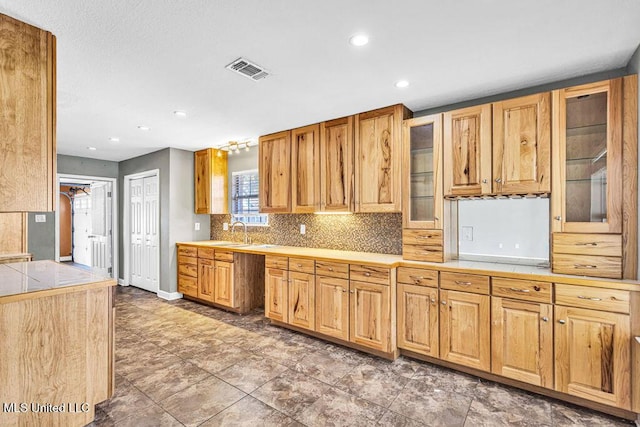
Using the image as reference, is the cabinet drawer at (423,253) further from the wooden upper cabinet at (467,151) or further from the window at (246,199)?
the window at (246,199)

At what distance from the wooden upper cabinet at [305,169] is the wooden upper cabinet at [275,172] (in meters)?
0.09

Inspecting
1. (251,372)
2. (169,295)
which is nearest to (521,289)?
(251,372)

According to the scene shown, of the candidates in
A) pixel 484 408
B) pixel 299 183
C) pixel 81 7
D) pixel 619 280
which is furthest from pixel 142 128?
pixel 619 280

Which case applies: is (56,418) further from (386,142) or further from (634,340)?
(634,340)

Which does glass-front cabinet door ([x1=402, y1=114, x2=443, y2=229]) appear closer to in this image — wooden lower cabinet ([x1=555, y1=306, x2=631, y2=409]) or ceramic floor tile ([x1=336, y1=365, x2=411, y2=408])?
wooden lower cabinet ([x1=555, y1=306, x2=631, y2=409])

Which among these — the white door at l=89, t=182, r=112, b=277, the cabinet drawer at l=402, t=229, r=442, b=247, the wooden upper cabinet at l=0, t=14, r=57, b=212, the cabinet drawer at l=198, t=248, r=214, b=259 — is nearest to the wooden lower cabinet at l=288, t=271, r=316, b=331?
the cabinet drawer at l=402, t=229, r=442, b=247

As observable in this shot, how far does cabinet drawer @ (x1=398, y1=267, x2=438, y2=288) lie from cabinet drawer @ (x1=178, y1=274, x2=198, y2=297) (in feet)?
10.7

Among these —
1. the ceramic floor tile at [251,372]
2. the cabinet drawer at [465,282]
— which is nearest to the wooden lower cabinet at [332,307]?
the ceramic floor tile at [251,372]

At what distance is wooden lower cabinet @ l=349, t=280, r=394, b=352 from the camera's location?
2.86m

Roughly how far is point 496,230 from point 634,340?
3.84ft

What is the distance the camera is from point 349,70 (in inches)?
94.6

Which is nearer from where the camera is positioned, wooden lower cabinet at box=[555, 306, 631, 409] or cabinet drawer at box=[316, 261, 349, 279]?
wooden lower cabinet at box=[555, 306, 631, 409]

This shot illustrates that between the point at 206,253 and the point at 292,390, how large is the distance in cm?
275

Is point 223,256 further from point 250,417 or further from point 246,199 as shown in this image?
point 250,417
